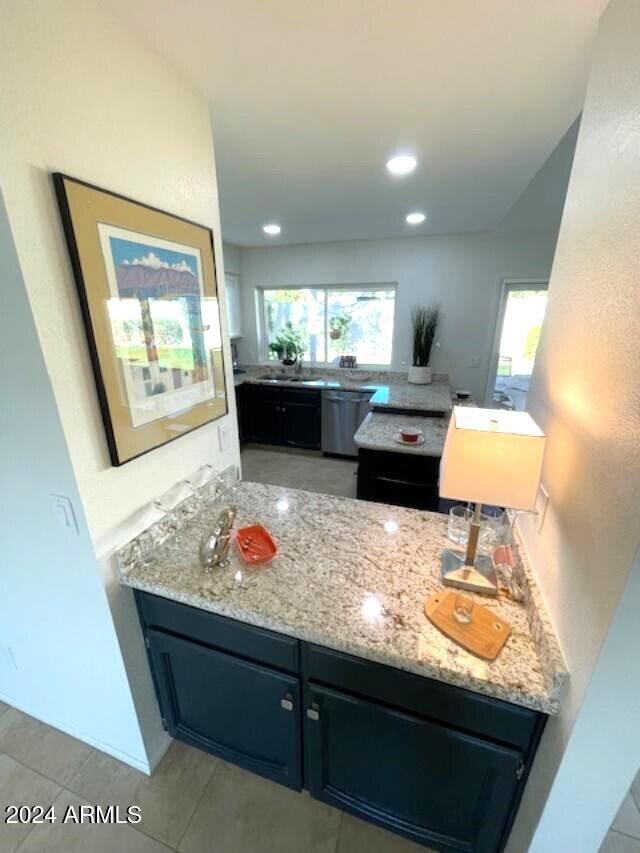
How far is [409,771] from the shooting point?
1018 millimetres

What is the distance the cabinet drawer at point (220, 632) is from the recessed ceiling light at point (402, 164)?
223 cm

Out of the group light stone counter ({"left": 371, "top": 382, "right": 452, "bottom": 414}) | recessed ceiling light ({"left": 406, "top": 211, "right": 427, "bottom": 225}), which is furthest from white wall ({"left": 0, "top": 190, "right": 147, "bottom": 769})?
recessed ceiling light ({"left": 406, "top": 211, "right": 427, "bottom": 225})

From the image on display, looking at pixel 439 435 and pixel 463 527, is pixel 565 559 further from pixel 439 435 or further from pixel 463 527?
pixel 439 435

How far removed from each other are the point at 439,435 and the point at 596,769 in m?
1.88

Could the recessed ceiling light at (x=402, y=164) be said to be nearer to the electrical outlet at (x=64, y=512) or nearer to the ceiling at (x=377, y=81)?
the ceiling at (x=377, y=81)

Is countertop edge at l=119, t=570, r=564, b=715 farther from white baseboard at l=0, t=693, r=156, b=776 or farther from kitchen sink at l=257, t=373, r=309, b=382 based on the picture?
kitchen sink at l=257, t=373, r=309, b=382

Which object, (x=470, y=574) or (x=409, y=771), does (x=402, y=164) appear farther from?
(x=409, y=771)

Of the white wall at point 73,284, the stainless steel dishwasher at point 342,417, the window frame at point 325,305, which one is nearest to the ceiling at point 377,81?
the white wall at point 73,284

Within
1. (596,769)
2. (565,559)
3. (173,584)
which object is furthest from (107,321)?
(596,769)

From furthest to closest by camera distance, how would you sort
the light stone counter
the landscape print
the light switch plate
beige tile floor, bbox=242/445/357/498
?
beige tile floor, bbox=242/445/357/498, the light stone counter, the light switch plate, the landscape print

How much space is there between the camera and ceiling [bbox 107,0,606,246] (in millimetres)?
938

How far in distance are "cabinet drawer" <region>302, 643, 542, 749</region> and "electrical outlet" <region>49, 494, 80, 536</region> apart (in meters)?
0.77

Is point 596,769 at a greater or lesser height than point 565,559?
lesser

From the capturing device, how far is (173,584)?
1.08m
